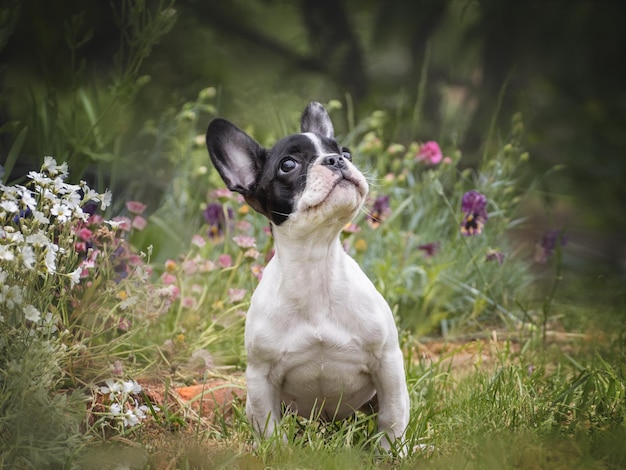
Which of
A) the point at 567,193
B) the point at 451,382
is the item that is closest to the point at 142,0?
the point at 451,382

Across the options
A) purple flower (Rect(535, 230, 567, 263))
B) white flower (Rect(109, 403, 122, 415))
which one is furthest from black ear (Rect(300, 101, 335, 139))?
purple flower (Rect(535, 230, 567, 263))

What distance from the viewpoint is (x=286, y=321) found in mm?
2941

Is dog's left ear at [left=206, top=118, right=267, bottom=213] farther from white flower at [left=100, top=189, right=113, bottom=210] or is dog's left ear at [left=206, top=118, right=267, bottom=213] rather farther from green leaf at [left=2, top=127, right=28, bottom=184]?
green leaf at [left=2, top=127, right=28, bottom=184]

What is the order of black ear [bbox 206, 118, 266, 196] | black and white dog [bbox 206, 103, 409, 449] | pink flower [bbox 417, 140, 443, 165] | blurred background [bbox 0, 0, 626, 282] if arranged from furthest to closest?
blurred background [bbox 0, 0, 626, 282]
pink flower [bbox 417, 140, 443, 165]
black ear [bbox 206, 118, 266, 196]
black and white dog [bbox 206, 103, 409, 449]

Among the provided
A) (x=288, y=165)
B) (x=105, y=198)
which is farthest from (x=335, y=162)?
(x=105, y=198)

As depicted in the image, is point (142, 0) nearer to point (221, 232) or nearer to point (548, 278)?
point (221, 232)

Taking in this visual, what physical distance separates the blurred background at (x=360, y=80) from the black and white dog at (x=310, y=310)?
1.82 metres

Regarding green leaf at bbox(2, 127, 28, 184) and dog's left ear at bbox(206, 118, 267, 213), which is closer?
dog's left ear at bbox(206, 118, 267, 213)

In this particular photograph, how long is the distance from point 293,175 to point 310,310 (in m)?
0.48

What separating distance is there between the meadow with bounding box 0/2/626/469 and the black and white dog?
6.7 inches

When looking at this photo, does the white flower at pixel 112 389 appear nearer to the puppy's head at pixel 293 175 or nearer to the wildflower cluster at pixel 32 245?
the wildflower cluster at pixel 32 245

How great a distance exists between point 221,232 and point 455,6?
3376 mm

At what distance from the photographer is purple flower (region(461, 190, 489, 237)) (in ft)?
14.1

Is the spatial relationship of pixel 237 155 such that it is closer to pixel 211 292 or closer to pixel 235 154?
pixel 235 154
